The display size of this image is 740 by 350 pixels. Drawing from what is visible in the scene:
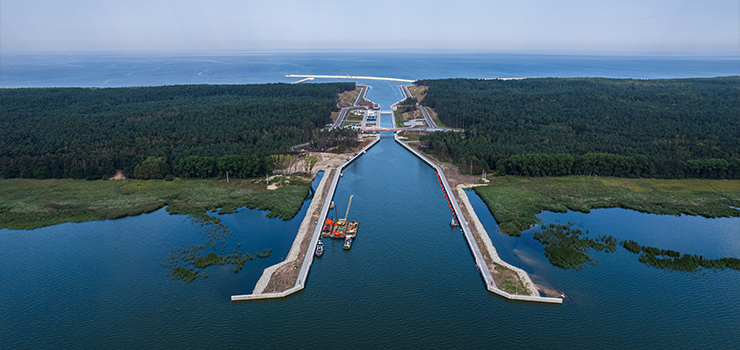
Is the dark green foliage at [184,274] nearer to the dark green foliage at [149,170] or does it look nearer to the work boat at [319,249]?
the work boat at [319,249]

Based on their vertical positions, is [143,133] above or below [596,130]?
below

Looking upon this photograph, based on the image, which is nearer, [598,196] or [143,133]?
[598,196]

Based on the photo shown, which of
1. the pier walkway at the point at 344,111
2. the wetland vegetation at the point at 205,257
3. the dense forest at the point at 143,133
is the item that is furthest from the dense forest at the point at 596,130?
the wetland vegetation at the point at 205,257

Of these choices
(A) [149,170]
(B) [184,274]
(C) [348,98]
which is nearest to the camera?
(B) [184,274]

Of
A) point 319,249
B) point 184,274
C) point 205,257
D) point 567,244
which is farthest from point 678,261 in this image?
point 184,274

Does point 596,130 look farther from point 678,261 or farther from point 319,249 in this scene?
point 319,249

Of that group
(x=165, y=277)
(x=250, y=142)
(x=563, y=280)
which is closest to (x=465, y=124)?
(x=250, y=142)

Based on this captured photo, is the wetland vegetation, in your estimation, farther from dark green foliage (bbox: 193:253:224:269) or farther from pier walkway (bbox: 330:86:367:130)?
pier walkway (bbox: 330:86:367:130)
